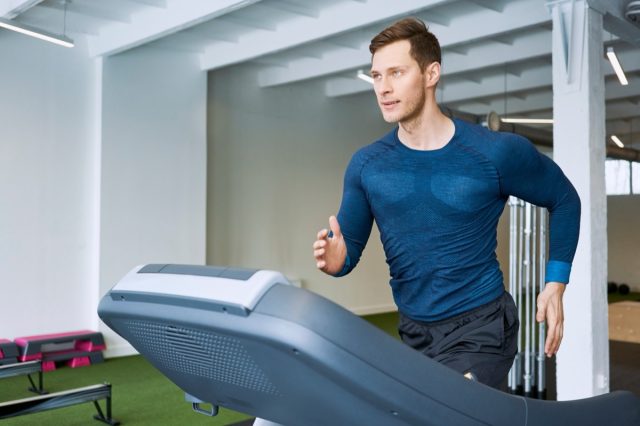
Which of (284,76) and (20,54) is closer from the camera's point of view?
(20,54)

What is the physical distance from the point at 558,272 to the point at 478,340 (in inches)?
11.8

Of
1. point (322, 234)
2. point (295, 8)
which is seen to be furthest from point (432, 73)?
point (295, 8)

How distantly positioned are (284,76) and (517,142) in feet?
21.7

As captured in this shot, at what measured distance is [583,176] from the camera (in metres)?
4.21

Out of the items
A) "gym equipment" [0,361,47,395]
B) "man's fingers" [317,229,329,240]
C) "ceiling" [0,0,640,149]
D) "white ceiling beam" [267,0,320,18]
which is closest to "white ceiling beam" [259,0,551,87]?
"ceiling" [0,0,640,149]

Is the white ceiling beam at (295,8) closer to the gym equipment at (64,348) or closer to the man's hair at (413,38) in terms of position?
the gym equipment at (64,348)

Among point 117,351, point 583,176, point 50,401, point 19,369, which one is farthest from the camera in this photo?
point 117,351

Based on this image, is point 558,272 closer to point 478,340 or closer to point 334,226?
point 478,340

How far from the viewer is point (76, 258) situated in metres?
6.20

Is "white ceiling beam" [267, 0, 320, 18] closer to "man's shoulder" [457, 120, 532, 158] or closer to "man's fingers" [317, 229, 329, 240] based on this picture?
"man's shoulder" [457, 120, 532, 158]

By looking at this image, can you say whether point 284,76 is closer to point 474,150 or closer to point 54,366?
point 54,366

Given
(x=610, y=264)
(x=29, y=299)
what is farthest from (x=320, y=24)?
(x=610, y=264)

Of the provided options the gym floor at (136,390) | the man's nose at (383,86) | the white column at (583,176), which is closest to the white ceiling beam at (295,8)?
the white column at (583,176)

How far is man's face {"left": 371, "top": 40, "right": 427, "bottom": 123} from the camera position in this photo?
56.0 inches
